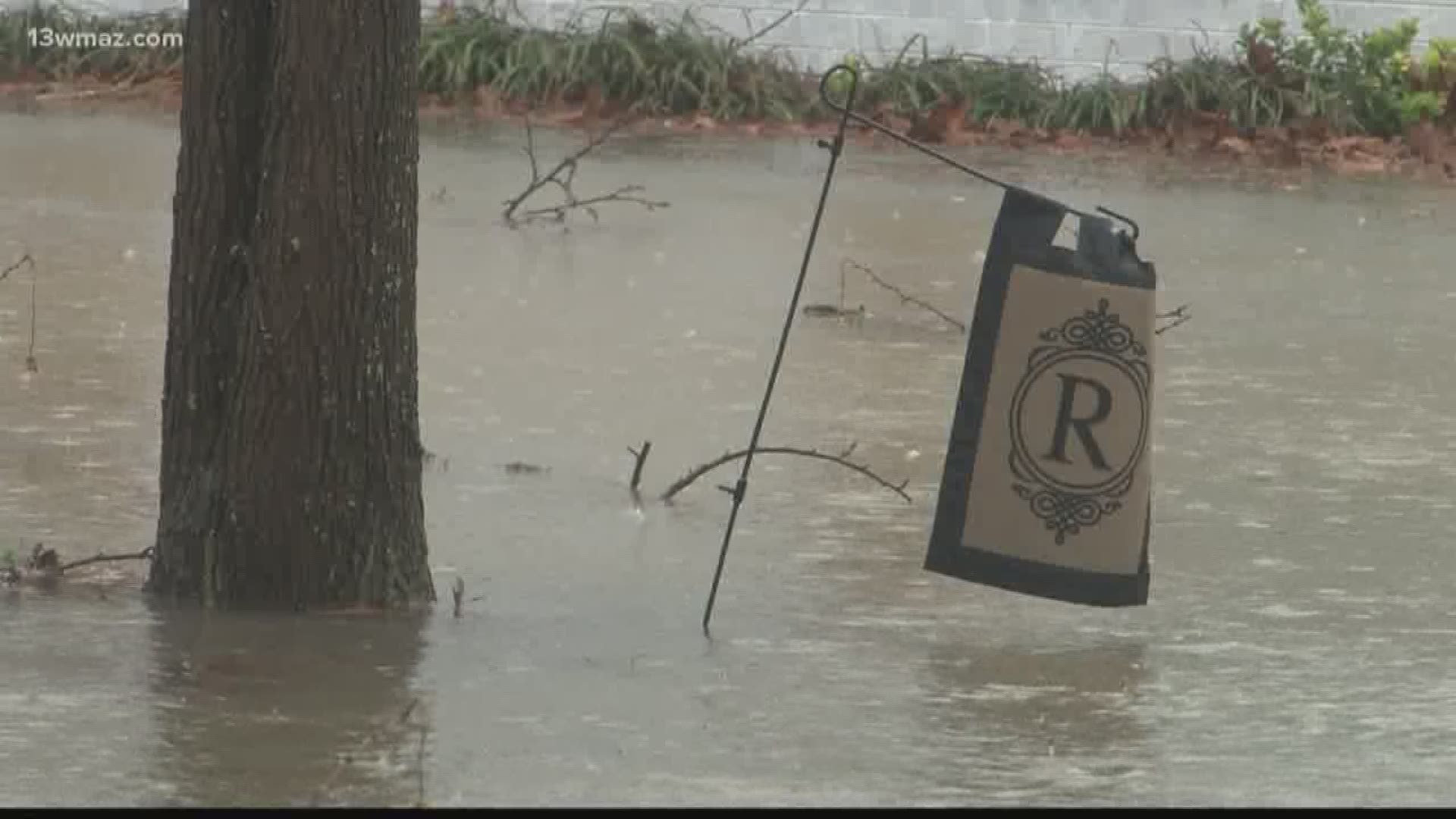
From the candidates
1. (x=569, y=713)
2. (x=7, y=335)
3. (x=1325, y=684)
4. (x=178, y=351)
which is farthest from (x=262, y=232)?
(x=7, y=335)

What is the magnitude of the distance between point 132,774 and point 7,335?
15.3ft

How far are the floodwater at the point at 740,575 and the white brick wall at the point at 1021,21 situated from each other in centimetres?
456

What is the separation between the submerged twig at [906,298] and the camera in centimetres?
1063

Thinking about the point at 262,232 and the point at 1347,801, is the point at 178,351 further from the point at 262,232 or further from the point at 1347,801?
the point at 1347,801

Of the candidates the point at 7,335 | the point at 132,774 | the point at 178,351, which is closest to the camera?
the point at 132,774

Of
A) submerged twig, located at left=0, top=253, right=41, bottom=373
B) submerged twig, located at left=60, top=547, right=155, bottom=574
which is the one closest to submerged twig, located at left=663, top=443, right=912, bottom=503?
submerged twig, located at left=60, top=547, right=155, bottom=574

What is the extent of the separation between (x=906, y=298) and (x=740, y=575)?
3536mm

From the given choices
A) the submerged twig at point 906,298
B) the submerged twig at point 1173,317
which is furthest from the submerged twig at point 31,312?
the submerged twig at point 1173,317

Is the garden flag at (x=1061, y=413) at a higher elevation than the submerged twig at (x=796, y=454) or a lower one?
higher

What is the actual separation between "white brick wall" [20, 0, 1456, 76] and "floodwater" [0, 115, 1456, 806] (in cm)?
456

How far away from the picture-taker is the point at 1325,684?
636 centimetres

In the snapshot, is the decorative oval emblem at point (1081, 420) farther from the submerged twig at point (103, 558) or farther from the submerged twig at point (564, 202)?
the submerged twig at point (564, 202)

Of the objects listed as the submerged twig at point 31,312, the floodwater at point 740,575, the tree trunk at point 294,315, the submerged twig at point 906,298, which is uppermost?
the tree trunk at point 294,315

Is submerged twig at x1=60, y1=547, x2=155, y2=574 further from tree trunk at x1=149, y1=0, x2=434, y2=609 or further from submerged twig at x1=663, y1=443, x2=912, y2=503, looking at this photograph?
submerged twig at x1=663, y1=443, x2=912, y2=503
